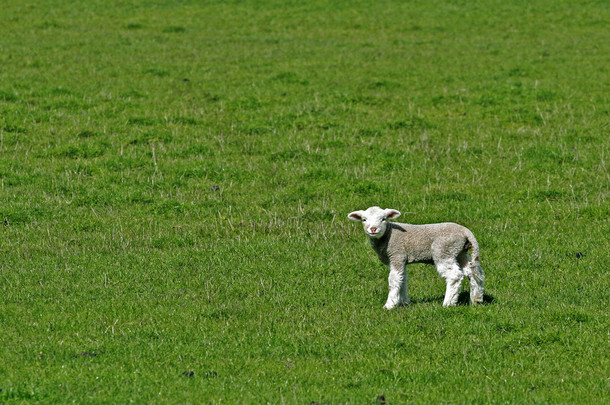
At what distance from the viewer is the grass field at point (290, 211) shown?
912 centimetres

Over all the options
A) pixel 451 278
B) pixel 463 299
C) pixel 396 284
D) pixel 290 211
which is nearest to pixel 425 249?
pixel 451 278

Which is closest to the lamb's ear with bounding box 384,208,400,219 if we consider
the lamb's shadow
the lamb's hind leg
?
the lamb's hind leg

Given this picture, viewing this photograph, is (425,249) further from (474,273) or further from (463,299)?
(463,299)

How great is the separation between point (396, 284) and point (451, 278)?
2.49 feet

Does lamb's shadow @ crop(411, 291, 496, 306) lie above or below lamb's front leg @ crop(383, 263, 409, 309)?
below

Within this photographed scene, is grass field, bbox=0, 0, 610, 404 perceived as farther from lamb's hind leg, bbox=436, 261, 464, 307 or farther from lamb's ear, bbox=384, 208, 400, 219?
lamb's ear, bbox=384, 208, 400, 219

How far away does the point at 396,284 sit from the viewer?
35.6ft

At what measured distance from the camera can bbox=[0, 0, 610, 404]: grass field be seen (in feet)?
29.9

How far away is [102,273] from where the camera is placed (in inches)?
499

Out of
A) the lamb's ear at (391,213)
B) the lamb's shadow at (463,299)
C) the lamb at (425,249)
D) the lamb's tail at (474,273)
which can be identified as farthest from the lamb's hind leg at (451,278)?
the lamb's ear at (391,213)

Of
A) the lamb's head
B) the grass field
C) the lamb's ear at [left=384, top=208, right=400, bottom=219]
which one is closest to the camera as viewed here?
the grass field

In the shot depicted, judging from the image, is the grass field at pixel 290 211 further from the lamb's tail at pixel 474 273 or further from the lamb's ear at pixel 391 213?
the lamb's ear at pixel 391 213

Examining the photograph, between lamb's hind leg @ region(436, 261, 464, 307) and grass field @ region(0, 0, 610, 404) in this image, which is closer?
grass field @ region(0, 0, 610, 404)

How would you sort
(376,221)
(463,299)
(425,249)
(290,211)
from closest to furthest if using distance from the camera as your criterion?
(376,221) → (425,249) → (463,299) → (290,211)
